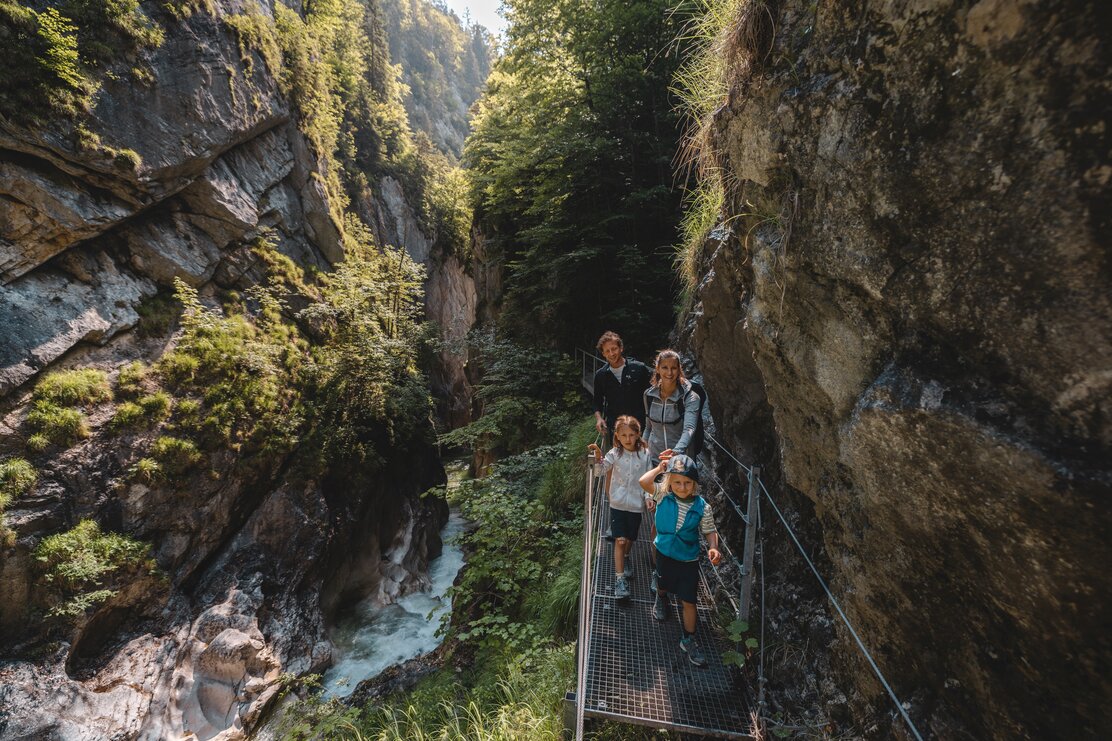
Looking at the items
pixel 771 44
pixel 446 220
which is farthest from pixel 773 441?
pixel 446 220

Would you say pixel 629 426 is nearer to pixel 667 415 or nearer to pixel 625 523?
pixel 667 415

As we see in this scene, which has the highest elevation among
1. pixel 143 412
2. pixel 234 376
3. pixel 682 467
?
pixel 234 376

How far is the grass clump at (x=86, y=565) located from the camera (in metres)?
A: 6.75

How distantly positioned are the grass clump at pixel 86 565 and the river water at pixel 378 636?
391cm

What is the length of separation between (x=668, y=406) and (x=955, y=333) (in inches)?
87.1

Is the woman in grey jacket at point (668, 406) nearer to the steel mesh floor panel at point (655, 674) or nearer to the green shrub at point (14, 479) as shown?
the steel mesh floor panel at point (655, 674)

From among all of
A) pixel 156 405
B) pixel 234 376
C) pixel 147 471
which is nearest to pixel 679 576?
pixel 147 471

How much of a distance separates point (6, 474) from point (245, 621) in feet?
13.9

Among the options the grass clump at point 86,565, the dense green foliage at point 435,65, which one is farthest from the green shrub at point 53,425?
the dense green foliage at point 435,65

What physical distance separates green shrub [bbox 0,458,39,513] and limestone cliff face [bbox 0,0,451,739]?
5.1 inches

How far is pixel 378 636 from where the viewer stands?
10.1 metres

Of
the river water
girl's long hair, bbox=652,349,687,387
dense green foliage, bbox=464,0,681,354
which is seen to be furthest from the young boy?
dense green foliage, bbox=464,0,681,354

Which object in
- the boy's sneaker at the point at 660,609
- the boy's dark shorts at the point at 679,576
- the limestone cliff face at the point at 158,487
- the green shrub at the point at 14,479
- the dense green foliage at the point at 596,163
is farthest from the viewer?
the dense green foliage at the point at 596,163

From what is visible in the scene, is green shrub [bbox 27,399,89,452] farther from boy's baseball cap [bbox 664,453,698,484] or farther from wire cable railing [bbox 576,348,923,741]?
boy's baseball cap [bbox 664,453,698,484]
